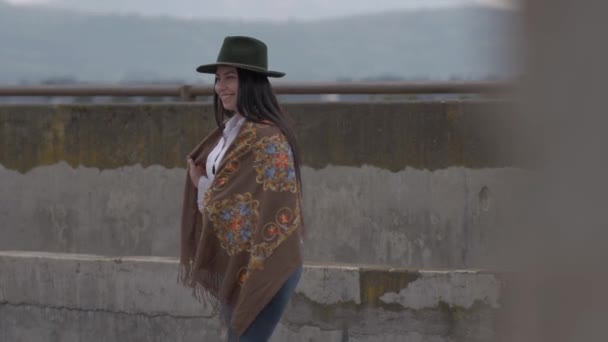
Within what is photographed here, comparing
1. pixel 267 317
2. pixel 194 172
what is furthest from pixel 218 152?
pixel 267 317

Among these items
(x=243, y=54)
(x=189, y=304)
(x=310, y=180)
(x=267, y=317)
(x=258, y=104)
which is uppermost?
(x=243, y=54)

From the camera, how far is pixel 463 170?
612 centimetres

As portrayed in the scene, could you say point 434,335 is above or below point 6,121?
below

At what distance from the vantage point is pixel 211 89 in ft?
21.5

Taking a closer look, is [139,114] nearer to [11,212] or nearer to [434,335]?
[11,212]

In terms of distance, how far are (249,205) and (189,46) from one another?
2456 millimetres

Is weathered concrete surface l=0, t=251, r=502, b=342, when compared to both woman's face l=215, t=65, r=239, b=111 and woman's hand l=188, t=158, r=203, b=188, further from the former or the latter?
woman's face l=215, t=65, r=239, b=111

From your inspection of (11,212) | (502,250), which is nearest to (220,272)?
(11,212)

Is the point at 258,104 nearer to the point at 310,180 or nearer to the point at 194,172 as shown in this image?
the point at 194,172

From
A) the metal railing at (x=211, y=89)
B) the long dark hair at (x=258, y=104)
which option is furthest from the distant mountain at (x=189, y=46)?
the long dark hair at (x=258, y=104)

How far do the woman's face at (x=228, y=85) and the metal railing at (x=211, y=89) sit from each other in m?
1.70

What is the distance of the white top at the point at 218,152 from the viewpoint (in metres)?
4.66

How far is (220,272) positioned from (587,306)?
3.36 meters

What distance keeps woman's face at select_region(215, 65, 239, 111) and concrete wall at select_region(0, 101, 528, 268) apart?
1.66m
